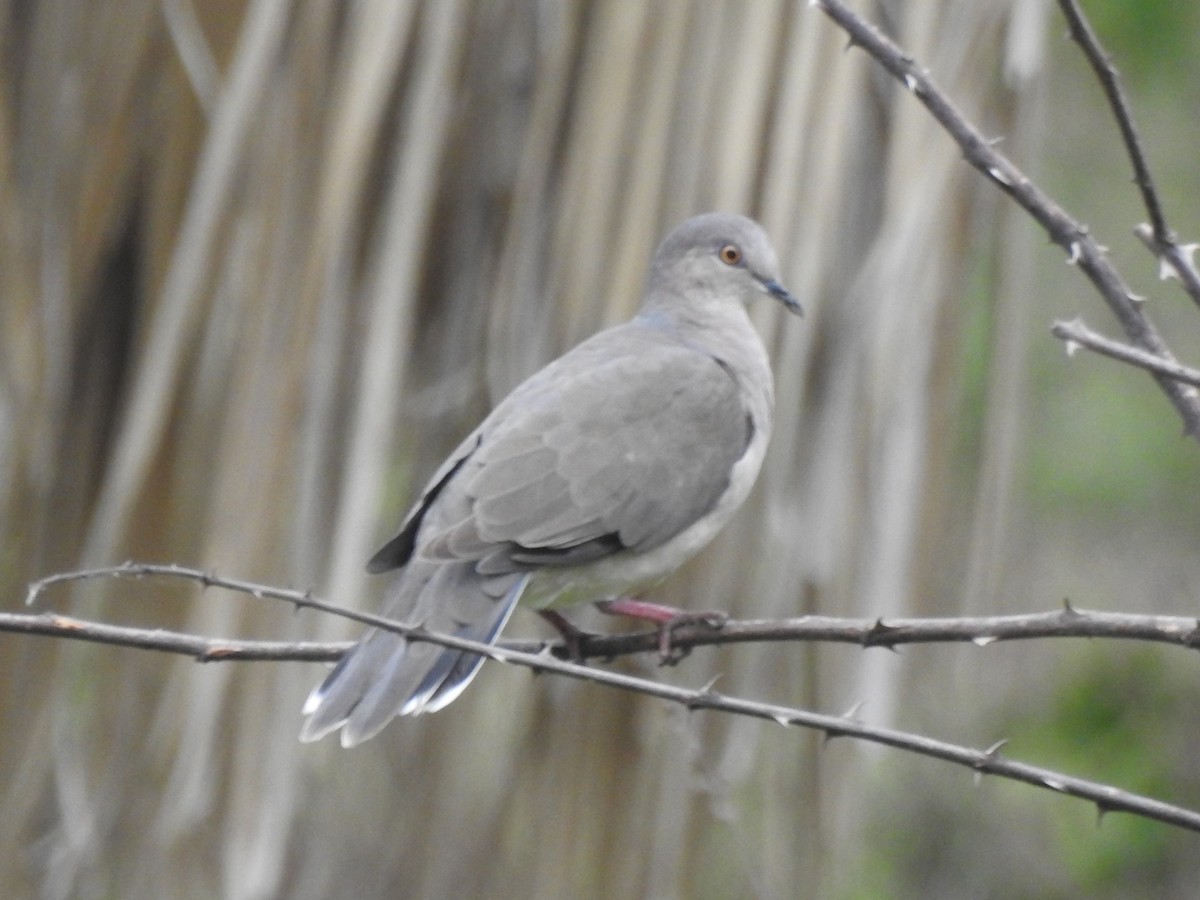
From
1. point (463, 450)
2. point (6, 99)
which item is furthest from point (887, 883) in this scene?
point (6, 99)

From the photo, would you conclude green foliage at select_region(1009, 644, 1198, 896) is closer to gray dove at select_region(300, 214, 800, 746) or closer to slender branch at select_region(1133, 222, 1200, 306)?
gray dove at select_region(300, 214, 800, 746)

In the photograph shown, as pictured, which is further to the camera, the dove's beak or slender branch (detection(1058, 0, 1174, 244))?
the dove's beak

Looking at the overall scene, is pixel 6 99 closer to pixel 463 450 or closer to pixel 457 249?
pixel 457 249

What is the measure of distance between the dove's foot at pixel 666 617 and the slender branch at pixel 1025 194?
3.10 ft

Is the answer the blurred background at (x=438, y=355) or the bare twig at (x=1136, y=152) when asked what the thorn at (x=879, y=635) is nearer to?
the bare twig at (x=1136, y=152)

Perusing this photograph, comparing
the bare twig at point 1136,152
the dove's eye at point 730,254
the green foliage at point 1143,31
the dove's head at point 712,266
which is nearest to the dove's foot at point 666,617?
the dove's head at point 712,266

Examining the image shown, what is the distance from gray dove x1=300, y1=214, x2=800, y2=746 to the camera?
2807mm

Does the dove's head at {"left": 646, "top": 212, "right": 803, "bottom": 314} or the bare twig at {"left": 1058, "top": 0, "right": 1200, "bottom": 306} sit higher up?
the dove's head at {"left": 646, "top": 212, "right": 803, "bottom": 314}

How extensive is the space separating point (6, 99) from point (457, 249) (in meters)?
0.94

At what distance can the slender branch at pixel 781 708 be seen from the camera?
1.71 m

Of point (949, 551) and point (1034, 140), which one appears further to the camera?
point (949, 551)

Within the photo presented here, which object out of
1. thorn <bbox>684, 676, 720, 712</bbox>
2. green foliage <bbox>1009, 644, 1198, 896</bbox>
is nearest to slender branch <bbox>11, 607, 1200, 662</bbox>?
thorn <bbox>684, 676, 720, 712</bbox>

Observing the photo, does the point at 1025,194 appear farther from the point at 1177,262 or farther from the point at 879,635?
the point at 879,635

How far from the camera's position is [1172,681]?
6066 millimetres
